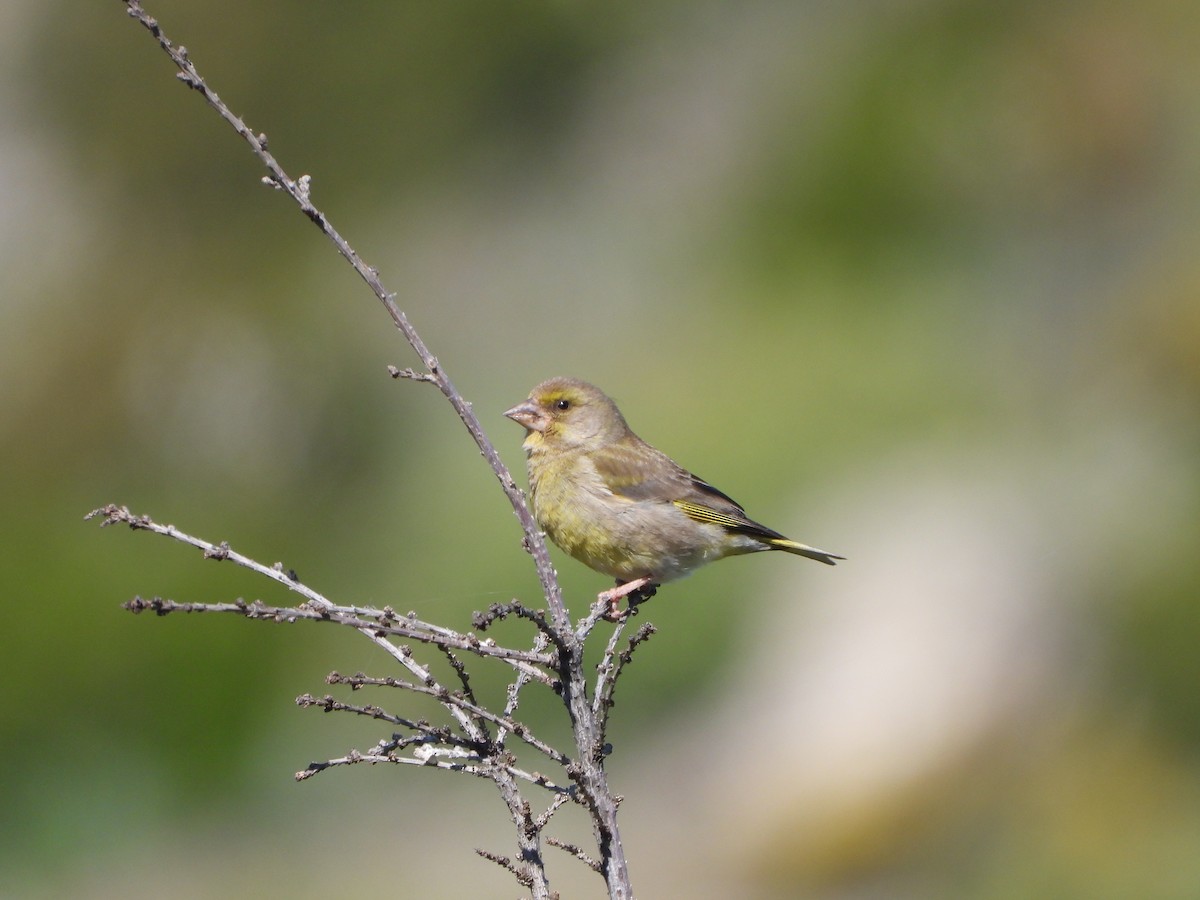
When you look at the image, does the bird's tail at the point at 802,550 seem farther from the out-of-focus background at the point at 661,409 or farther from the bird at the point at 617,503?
the out-of-focus background at the point at 661,409

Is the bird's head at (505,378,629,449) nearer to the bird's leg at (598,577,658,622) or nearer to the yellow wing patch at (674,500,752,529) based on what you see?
the yellow wing patch at (674,500,752,529)

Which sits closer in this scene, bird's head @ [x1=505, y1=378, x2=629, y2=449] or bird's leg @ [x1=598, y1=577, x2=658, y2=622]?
bird's leg @ [x1=598, y1=577, x2=658, y2=622]

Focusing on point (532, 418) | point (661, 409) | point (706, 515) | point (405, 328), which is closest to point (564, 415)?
point (532, 418)

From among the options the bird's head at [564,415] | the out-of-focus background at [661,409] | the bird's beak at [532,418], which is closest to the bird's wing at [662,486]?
the bird's head at [564,415]

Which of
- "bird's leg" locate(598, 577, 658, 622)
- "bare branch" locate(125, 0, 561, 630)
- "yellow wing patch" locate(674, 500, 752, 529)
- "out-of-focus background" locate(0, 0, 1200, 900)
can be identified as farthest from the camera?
"out-of-focus background" locate(0, 0, 1200, 900)

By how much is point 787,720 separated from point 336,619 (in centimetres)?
763

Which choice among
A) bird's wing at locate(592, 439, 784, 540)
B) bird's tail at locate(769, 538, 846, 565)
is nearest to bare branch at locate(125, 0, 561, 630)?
bird's wing at locate(592, 439, 784, 540)

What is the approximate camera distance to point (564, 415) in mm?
6129

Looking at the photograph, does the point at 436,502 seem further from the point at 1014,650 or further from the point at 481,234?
the point at 1014,650

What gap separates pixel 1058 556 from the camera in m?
10.7

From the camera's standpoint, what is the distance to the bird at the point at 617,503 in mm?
5629

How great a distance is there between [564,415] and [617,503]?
0.61 meters

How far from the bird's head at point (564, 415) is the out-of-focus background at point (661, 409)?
434cm

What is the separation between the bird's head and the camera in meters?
6.09
